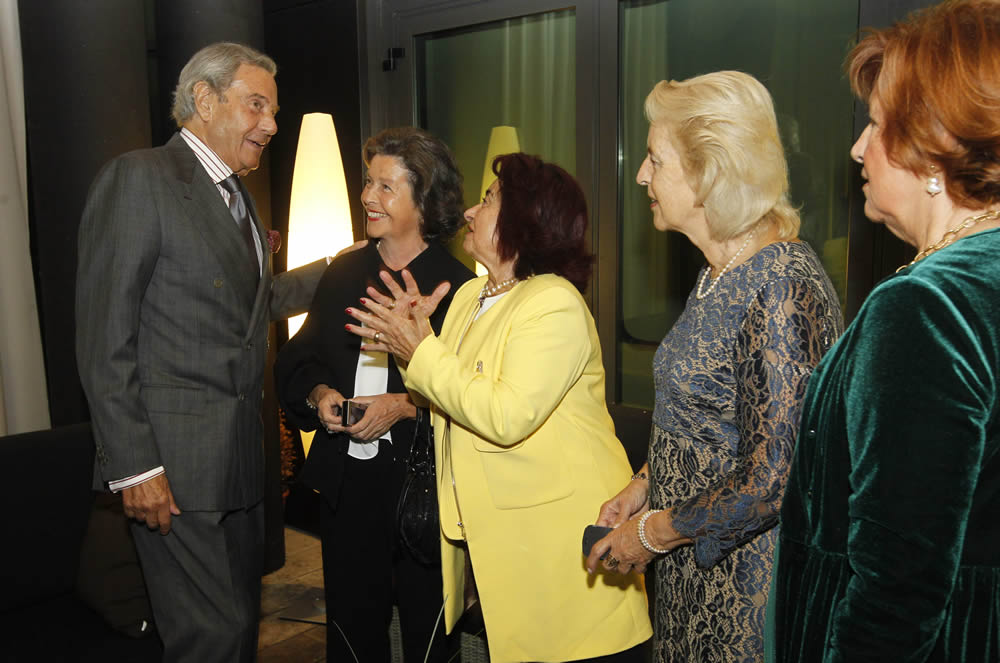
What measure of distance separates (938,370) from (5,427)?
378cm

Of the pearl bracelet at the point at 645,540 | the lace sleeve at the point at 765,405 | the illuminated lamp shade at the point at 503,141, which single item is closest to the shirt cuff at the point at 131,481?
the pearl bracelet at the point at 645,540

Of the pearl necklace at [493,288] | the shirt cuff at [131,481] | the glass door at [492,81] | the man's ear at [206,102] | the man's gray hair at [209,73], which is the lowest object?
the shirt cuff at [131,481]

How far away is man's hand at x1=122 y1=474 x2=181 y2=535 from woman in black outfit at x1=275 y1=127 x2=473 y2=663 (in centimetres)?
43

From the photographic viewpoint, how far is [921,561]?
826 millimetres

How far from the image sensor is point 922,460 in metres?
0.81

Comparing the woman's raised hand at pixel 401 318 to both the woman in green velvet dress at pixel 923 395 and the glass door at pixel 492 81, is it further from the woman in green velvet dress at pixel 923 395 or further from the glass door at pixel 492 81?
the glass door at pixel 492 81

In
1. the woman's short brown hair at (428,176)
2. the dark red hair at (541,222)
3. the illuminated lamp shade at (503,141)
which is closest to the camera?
the dark red hair at (541,222)

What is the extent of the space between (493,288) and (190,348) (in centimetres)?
78

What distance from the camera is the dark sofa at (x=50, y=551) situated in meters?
2.26

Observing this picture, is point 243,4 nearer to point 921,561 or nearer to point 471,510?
point 471,510

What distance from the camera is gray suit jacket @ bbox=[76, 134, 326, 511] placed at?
6.03 feet

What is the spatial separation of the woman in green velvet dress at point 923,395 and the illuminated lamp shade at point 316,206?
2.81 metres

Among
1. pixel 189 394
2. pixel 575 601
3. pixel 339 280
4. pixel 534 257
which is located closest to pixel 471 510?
pixel 575 601

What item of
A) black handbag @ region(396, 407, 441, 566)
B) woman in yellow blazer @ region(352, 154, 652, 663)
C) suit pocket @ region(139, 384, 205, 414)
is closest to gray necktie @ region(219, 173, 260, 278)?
suit pocket @ region(139, 384, 205, 414)
